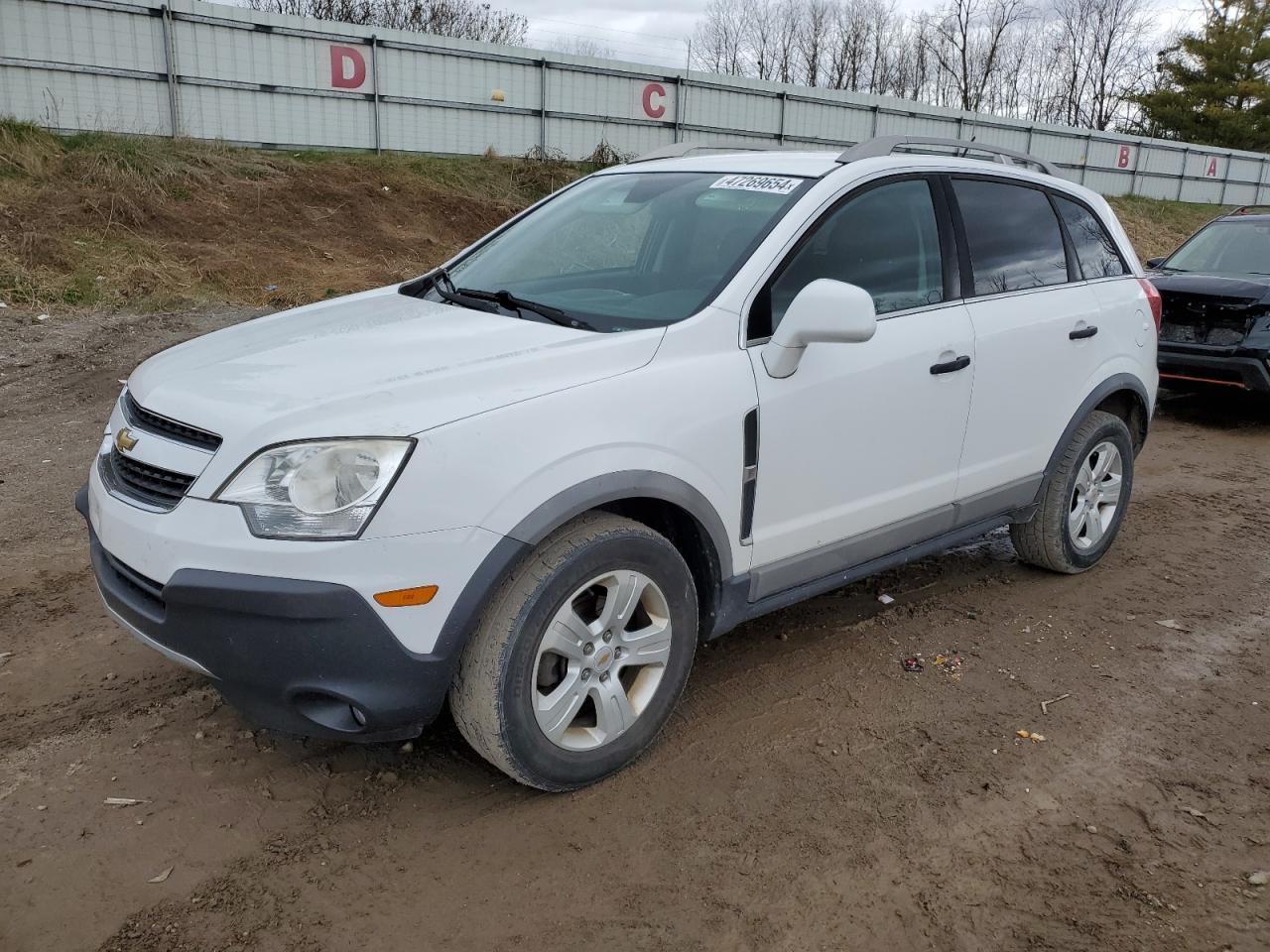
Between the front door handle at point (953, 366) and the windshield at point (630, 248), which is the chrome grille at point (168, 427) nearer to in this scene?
the windshield at point (630, 248)

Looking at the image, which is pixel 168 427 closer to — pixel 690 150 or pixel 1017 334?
pixel 690 150

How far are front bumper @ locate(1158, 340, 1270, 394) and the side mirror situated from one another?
247 inches

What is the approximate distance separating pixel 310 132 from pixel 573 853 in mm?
16042

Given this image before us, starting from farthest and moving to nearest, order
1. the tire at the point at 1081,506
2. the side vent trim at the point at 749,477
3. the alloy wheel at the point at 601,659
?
the tire at the point at 1081,506 → the side vent trim at the point at 749,477 → the alloy wheel at the point at 601,659

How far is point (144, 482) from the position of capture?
2.82 m

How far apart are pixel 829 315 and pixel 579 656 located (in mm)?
1242

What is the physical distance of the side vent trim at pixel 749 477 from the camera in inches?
125

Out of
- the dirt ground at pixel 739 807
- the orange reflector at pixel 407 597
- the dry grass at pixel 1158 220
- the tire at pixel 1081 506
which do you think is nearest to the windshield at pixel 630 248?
the orange reflector at pixel 407 597

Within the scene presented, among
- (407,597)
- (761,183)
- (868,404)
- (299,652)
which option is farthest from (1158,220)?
(299,652)

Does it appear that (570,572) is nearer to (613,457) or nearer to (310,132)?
(613,457)

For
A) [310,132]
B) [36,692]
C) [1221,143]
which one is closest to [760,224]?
[36,692]

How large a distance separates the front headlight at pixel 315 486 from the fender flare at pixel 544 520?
330 millimetres

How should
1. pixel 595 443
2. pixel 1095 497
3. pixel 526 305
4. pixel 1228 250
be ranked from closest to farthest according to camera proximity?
pixel 595 443, pixel 526 305, pixel 1095 497, pixel 1228 250

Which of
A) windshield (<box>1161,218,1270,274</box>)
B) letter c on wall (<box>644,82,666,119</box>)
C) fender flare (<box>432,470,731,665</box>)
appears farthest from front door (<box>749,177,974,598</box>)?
letter c on wall (<box>644,82,666,119</box>)
